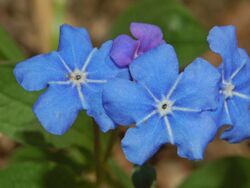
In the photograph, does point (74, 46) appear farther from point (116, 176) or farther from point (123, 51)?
point (116, 176)

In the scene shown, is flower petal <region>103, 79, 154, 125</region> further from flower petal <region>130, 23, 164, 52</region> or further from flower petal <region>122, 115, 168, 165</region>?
flower petal <region>130, 23, 164, 52</region>

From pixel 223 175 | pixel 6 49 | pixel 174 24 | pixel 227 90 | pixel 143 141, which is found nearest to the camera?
pixel 143 141

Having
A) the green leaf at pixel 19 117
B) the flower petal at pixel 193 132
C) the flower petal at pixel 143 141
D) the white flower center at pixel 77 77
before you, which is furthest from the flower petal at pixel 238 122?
the green leaf at pixel 19 117

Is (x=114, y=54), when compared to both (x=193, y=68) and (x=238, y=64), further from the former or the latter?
(x=238, y=64)

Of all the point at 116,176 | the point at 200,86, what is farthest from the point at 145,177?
the point at 116,176

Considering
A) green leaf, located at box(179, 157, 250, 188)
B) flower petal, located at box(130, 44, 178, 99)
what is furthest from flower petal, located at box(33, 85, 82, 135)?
green leaf, located at box(179, 157, 250, 188)

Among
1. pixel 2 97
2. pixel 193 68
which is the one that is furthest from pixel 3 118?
pixel 193 68
